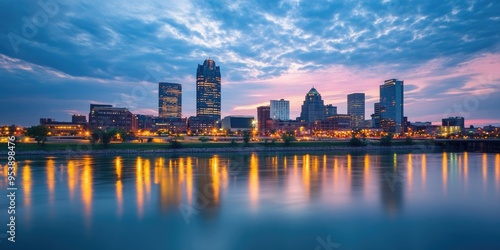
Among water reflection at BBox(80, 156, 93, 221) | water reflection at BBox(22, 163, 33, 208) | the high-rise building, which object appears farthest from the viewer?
the high-rise building

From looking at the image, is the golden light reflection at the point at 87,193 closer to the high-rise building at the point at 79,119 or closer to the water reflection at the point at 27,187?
the water reflection at the point at 27,187

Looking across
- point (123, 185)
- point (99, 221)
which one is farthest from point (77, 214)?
point (123, 185)

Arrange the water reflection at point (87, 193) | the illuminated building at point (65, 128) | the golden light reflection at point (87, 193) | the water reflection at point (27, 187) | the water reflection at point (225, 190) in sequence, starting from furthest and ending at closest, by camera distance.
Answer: the illuminated building at point (65, 128) < the water reflection at point (27, 187) < the water reflection at point (225, 190) < the golden light reflection at point (87, 193) < the water reflection at point (87, 193)

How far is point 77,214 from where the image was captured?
17078 millimetres

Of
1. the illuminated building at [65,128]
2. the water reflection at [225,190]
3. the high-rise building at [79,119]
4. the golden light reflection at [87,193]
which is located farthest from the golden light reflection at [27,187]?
the high-rise building at [79,119]

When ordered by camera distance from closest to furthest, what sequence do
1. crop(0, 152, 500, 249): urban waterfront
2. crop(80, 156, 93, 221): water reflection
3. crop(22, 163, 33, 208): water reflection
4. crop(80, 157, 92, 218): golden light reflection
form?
crop(0, 152, 500, 249): urban waterfront → crop(80, 156, 93, 221): water reflection → crop(80, 157, 92, 218): golden light reflection → crop(22, 163, 33, 208): water reflection

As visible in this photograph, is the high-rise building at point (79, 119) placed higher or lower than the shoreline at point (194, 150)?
higher

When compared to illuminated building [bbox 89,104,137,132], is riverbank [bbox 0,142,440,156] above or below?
below

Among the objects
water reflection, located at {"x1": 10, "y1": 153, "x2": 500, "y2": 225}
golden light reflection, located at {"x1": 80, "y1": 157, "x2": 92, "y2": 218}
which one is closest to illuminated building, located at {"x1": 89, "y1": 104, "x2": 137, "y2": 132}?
water reflection, located at {"x1": 10, "y1": 153, "x2": 500, "y2": 225}

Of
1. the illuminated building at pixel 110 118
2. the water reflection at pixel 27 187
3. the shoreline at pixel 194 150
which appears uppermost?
the illuminated building at pixel 110 118

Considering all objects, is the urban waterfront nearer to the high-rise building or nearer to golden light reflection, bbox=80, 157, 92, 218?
golden light reflection, bbox=80, 157, 92, 218

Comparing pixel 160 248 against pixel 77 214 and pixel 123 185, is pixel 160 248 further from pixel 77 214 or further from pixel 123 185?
pixel 123 185

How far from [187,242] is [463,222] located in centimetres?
1416

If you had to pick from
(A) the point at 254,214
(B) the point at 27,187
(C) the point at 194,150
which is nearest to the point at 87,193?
(B) the point at 27,187
